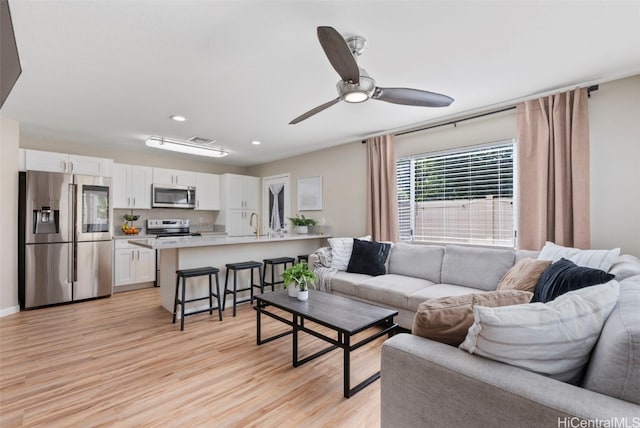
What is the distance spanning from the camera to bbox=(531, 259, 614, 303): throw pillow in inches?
61.8

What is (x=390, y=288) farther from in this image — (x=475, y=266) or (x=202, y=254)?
(x=202, y=254)

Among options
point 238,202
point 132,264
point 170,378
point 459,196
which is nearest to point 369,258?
point 459,196

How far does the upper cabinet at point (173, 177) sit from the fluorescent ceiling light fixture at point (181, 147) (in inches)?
47.6

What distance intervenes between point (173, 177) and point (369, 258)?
4179 mm

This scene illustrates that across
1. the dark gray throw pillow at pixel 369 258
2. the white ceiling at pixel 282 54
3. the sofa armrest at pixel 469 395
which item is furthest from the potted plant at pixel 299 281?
the white ceiling at pixel 282 54

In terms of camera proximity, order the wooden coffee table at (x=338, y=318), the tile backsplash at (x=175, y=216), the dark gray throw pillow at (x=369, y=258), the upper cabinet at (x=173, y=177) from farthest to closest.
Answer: the upper cabinet at (x=173, y=177) → the tile backsplash at (x=175, y=216) → the dark gray throw pillow at (x=369, y=258) → the wooden coffee table at (x=338, y=318)

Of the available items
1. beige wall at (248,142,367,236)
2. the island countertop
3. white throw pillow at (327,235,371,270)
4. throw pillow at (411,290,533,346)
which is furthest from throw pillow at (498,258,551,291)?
the island countertop

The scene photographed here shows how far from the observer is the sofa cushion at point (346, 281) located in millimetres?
3426

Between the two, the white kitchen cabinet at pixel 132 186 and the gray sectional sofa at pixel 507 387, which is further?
the white kitchen cabinet at pixel 132 186

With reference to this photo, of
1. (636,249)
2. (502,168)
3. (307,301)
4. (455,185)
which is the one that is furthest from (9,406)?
(636,249)

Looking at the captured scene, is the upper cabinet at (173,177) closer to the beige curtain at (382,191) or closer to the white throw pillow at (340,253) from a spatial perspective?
the white throw pillow at (340,253)

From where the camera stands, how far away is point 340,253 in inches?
156

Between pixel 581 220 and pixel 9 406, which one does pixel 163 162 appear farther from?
pixel 581 220

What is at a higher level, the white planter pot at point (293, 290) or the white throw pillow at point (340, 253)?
the white throw pillow at point (340, 253)
